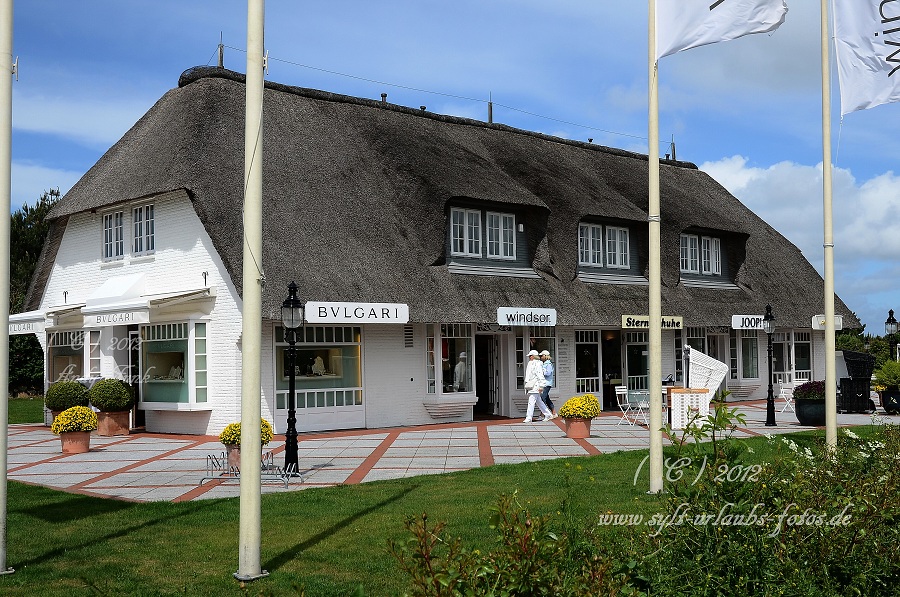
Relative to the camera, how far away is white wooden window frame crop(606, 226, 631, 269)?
A: 28453mm

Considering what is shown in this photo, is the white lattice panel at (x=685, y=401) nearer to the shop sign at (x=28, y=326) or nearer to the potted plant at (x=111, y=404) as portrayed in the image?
the potted plant at (x=111, y=404)

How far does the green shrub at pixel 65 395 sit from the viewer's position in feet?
71.6

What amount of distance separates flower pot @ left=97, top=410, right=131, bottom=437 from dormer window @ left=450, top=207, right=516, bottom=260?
9.24 metres

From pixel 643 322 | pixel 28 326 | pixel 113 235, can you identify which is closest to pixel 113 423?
pixel 113 235

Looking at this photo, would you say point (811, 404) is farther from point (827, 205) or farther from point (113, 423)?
Answer: point (113, 423)

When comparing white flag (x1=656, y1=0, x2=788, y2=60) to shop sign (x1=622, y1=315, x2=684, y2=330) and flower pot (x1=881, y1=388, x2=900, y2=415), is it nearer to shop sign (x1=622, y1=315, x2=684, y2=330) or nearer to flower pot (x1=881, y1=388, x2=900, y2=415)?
shop sign (x1=622, y1=315, x2=684, y2=330)

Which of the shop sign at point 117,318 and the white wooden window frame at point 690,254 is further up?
the white wooden window frame at point 690,254

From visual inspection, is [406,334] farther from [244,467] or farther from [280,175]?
[244,467]

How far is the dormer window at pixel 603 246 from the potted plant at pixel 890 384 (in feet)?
26.4

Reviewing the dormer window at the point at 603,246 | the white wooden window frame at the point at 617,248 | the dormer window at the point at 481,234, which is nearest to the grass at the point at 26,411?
the dormer window at the point at 481,234

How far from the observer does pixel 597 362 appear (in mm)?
27859

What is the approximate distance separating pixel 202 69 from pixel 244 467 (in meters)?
18.6

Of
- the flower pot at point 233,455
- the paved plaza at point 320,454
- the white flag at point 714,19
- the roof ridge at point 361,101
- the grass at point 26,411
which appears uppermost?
the roof ridge at point 361,101

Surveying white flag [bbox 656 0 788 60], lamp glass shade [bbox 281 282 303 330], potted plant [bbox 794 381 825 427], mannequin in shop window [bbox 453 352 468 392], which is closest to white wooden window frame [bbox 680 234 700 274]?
potted plant [bbox 794 381 825 427]
